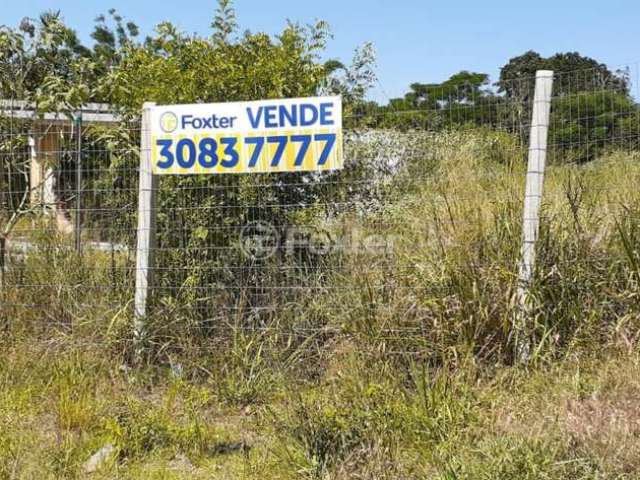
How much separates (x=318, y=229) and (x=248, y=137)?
873 mm

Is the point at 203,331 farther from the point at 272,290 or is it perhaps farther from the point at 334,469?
the point at 334,469

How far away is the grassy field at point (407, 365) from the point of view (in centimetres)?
335

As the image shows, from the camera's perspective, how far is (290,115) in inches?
188

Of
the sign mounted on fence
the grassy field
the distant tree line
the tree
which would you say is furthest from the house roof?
the tree

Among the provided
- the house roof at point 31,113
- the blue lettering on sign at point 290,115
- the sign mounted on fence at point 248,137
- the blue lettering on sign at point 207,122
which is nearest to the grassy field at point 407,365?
the sign mounted on fence at point 248,137

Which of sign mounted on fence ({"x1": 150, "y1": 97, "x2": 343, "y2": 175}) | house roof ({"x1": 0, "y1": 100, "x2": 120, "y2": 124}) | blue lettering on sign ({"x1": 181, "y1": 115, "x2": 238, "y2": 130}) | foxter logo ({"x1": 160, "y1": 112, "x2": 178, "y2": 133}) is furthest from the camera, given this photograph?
house roof ({"x1": 0, "y1": 100, "x2": 120, "y2": 124})

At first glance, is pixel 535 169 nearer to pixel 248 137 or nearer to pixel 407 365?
pixel 407 365

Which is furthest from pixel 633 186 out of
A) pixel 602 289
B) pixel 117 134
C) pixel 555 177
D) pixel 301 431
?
pixel 117 134

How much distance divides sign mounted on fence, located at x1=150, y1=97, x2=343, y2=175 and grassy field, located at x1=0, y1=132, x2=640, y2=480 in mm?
652

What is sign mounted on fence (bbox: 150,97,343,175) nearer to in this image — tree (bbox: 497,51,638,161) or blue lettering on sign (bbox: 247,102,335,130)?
blue lettering on sign (bbox: 247,102,335,130)

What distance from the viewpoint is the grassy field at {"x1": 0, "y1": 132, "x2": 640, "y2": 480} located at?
3.35m

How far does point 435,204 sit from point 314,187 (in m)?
0.97

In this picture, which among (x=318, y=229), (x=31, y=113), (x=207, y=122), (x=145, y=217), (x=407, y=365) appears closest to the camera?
(x=407, y=365)

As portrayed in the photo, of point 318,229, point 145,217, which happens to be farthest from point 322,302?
point 145,217
